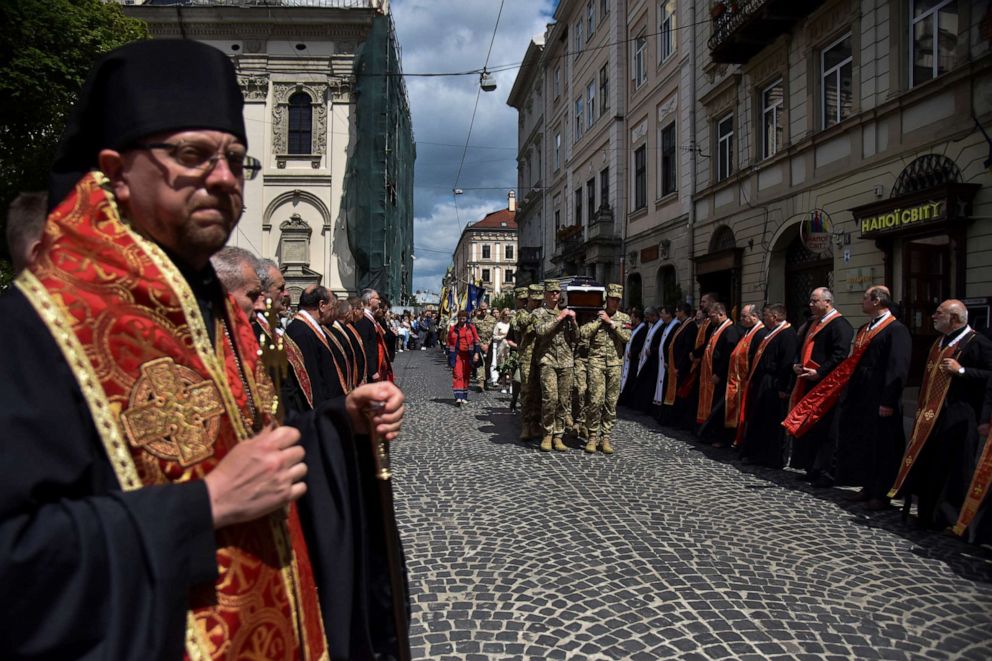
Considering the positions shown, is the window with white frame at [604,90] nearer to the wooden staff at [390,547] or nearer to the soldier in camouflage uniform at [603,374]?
the soldier in camouflage uniform at [603,374]

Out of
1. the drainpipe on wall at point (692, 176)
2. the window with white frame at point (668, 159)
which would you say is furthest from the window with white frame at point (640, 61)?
the drainpipe on wall at point (692, 176)

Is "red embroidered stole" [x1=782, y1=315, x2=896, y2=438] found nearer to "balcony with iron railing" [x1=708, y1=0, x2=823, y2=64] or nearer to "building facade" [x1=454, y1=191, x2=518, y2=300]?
"balcony with iron railing" [x1=708, y1=0, x2=823, y2=64]

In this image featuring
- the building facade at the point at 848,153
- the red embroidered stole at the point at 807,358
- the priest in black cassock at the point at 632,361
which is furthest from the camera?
the priest in black cassock at the point at 632,361

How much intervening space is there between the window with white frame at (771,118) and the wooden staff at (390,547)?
14.6m

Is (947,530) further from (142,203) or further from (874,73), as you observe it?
(874,73)

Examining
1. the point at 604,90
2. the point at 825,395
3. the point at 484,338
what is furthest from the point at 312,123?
the point at 825,395

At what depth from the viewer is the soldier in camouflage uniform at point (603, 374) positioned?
7.92m

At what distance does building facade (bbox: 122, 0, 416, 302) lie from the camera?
29.2m

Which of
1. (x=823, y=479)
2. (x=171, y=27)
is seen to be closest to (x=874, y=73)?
(x=823, y=479)

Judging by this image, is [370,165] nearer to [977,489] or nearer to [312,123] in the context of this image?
[312,123]

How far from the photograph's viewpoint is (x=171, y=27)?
3025cm

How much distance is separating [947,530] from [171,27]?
115ft

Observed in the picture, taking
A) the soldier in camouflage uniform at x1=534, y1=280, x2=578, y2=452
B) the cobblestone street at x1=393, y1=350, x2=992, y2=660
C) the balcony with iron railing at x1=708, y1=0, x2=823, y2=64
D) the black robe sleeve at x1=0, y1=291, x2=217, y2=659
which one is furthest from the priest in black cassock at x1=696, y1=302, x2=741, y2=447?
the black robe sleeve at x1=0, y1=291, x2=217, y2=659

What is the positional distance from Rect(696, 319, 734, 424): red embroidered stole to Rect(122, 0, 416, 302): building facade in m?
22.2
